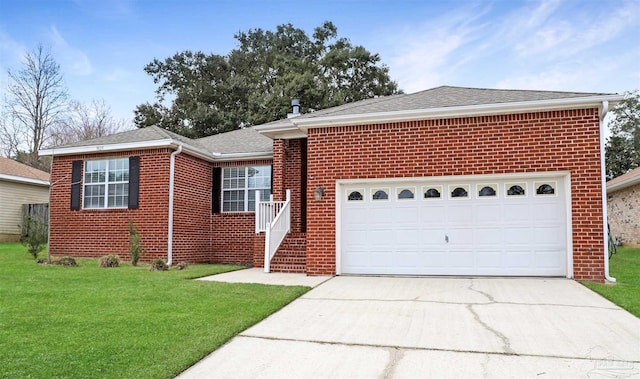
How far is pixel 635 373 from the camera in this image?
12.9 ft

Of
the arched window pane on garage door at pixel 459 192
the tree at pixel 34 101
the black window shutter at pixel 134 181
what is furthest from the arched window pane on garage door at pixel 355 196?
the tree at pixel 34 101

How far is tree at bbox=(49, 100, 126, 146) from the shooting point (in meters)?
31.5

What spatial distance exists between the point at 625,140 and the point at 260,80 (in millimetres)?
26535

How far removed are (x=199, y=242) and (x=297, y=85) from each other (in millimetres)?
17646

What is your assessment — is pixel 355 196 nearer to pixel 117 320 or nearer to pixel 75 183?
pixel 117 320

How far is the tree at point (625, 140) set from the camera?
3105 cm

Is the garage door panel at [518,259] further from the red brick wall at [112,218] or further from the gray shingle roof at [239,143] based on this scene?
the red brick wall at [112,218]

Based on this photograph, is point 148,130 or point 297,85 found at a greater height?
Result: point 297,85

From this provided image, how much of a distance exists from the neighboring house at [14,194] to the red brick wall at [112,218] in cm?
598

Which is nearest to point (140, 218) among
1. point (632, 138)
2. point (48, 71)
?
point (48, 71)

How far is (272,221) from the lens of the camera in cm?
1132

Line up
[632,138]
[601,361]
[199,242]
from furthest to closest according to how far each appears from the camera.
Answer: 1. [632,138]
2. [199,242]
3. [601,361]

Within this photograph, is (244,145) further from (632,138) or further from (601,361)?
(632,138)

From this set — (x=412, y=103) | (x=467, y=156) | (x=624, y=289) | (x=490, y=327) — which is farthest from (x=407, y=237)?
(x=490, y=327)
